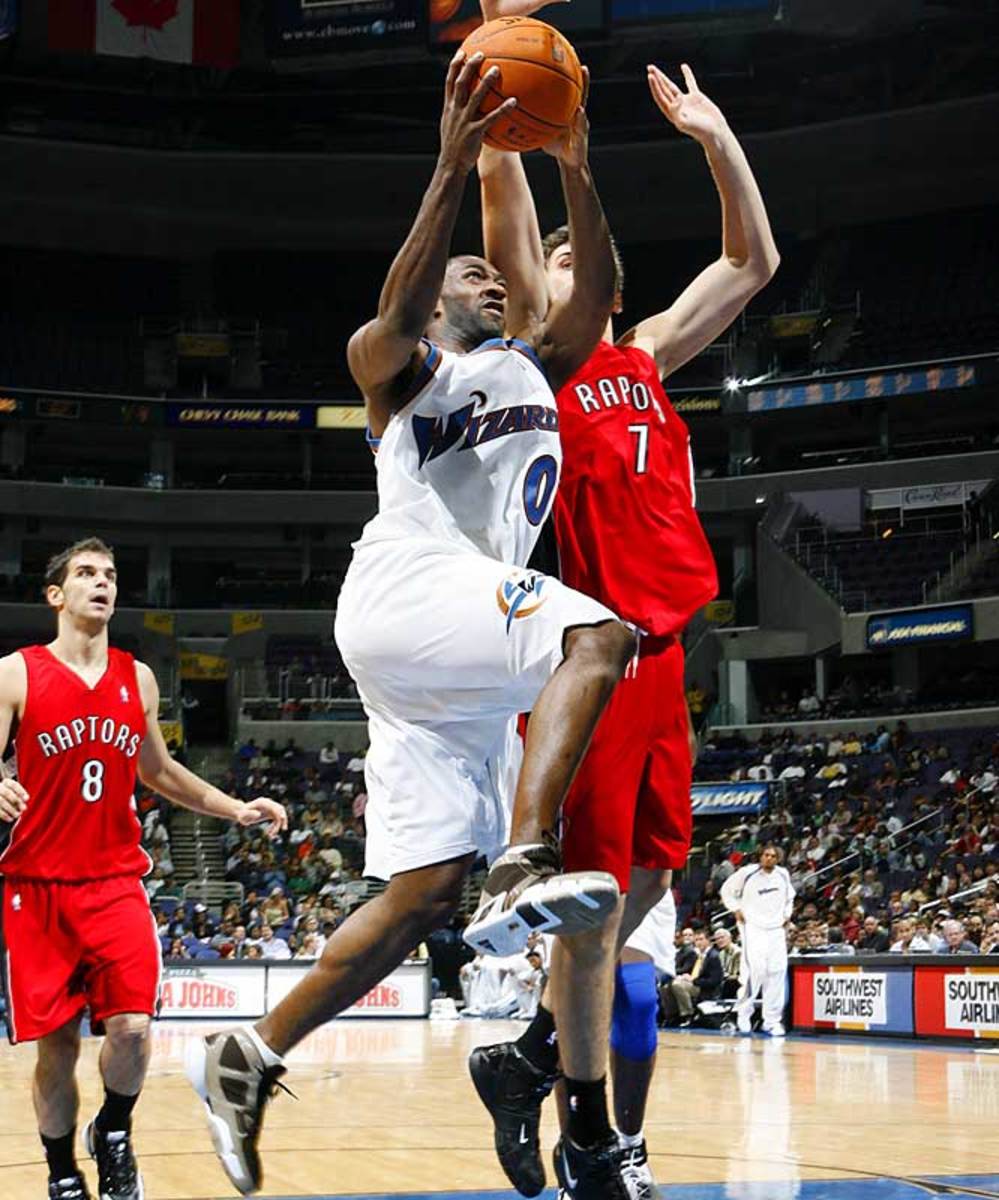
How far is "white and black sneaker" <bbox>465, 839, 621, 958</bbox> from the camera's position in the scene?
3623 mm

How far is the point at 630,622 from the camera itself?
16.0ft

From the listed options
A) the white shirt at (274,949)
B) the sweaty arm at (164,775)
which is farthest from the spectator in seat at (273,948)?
the sweaty arm at (164,775)

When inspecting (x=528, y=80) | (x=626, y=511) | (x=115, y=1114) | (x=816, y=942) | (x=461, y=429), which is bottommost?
(x=816, y=942)

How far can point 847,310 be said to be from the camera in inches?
1438

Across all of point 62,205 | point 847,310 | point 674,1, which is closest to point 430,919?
point 674,1

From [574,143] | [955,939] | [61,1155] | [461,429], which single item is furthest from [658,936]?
[955,939]

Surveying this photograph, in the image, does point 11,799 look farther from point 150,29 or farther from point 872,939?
point 150,29

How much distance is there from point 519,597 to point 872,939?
55.3 feet

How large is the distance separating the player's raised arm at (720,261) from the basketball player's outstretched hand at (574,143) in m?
1.09

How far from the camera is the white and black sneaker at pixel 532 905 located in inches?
143

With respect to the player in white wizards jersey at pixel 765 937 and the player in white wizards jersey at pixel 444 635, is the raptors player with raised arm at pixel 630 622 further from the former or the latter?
the player in white wizards jersey at pixel 765 937

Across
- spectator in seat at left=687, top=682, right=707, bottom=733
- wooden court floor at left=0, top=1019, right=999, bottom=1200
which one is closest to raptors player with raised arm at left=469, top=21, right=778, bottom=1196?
wooden court floor at left=0, top=1019, right=999, bottom=1200

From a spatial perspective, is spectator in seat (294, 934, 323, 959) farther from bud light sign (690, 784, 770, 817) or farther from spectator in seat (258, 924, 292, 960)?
bud light sign (690, 784, 770, 817)

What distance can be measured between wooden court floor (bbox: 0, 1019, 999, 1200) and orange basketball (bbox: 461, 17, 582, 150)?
3410 millimetres
